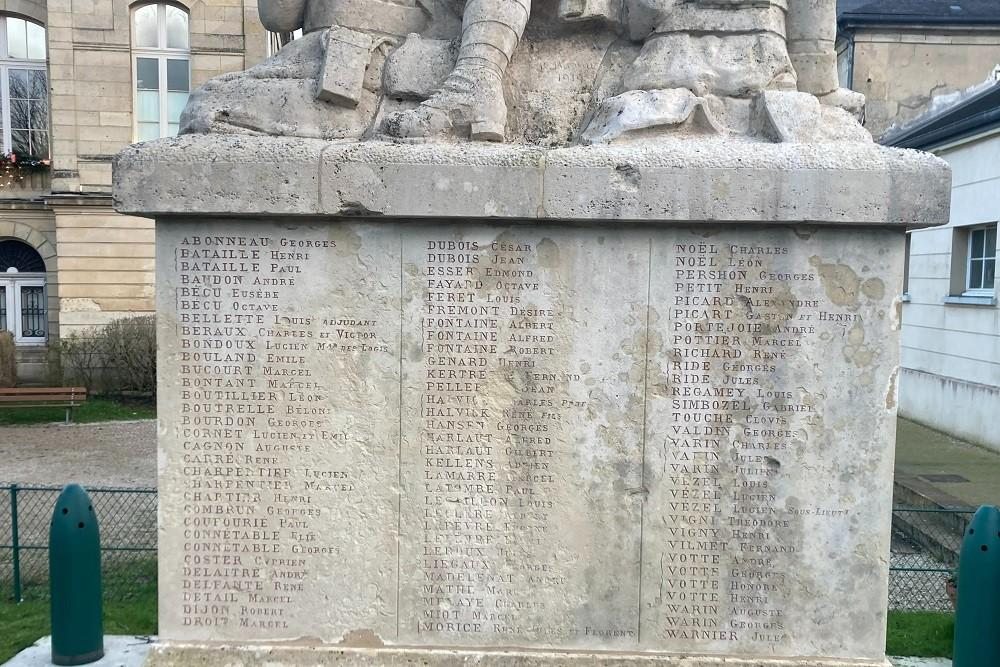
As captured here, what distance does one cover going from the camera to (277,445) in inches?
148

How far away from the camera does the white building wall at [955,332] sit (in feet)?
40.5

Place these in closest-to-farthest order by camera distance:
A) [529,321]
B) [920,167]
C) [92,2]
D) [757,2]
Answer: [920,167], [529,321], [757,2], [92,2]

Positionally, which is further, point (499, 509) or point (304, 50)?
point (304, 50)

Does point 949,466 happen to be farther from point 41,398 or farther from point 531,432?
point 41,398

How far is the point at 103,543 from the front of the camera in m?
7.84

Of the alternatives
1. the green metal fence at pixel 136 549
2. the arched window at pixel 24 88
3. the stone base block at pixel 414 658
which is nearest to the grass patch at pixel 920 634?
the green metal fence at pixel 136 549

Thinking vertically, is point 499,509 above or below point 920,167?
below

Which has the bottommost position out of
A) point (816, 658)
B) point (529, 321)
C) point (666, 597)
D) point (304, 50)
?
point (816, 658)

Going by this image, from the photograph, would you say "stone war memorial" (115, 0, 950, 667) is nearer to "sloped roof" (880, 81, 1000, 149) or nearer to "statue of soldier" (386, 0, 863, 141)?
"statue of soldier" (386, 0, 863, 141)

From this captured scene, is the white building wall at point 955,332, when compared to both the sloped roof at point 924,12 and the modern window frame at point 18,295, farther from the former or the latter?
the modern window frame at point 18,295

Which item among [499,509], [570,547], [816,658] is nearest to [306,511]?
[499,509]

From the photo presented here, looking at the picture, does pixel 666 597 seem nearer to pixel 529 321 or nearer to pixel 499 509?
pixel 499 509

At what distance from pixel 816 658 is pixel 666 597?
0.77m

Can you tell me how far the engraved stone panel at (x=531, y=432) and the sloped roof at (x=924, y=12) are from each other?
1697 centimetres
